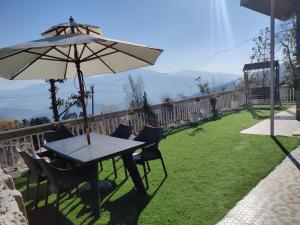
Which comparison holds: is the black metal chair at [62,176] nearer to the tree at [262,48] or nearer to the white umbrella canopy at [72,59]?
the white umbrella canopy at [72,59]

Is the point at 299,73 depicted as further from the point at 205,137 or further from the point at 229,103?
the point at 229,103

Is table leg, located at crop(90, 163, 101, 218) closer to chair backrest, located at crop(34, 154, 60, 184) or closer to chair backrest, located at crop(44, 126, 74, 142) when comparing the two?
chair backrest, located at crop(34, 154, 60, 184)

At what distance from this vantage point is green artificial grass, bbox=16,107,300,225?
2.98 meters

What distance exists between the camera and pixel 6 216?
92 cm

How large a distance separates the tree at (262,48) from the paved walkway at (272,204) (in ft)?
38.6

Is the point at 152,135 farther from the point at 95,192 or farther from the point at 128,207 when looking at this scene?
the point at 95,192

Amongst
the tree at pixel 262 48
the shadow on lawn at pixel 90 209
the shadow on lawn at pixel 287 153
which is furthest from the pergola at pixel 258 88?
the shadow on lawn at pixel 90 209

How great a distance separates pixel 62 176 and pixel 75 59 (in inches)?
70.9

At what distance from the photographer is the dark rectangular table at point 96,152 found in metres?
3.10

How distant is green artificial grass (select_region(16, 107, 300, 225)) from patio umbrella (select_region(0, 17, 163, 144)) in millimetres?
1067

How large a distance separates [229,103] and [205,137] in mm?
5454

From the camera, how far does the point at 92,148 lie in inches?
140

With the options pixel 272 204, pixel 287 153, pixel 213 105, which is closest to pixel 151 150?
pixel 272 204

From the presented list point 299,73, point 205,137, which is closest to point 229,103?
point 299,73
